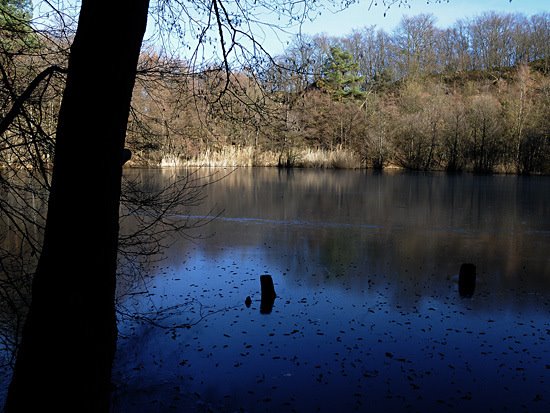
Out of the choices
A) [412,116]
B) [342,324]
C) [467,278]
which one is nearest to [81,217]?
[342,324]

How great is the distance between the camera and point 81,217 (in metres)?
2.10

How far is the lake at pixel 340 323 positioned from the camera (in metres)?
3.96

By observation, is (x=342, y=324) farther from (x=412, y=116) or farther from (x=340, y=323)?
(x=412, y=116)

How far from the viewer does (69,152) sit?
207 cm

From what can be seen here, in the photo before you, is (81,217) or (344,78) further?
(344,78)

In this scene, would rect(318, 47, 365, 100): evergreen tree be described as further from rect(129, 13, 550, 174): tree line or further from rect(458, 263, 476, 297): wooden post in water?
rect(458, 263, 476, 297): wooden post in water

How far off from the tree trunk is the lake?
1.77m

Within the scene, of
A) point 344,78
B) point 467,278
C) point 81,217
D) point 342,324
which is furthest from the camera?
point 344,78

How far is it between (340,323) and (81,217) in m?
3.77

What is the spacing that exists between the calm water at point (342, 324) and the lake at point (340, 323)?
0.02 metres

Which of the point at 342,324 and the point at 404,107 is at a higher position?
the point at 404,107

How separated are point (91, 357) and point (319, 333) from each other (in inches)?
124

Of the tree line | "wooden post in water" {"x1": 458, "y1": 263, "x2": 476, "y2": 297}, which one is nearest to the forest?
the tree line

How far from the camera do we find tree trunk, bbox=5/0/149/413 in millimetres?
2072
